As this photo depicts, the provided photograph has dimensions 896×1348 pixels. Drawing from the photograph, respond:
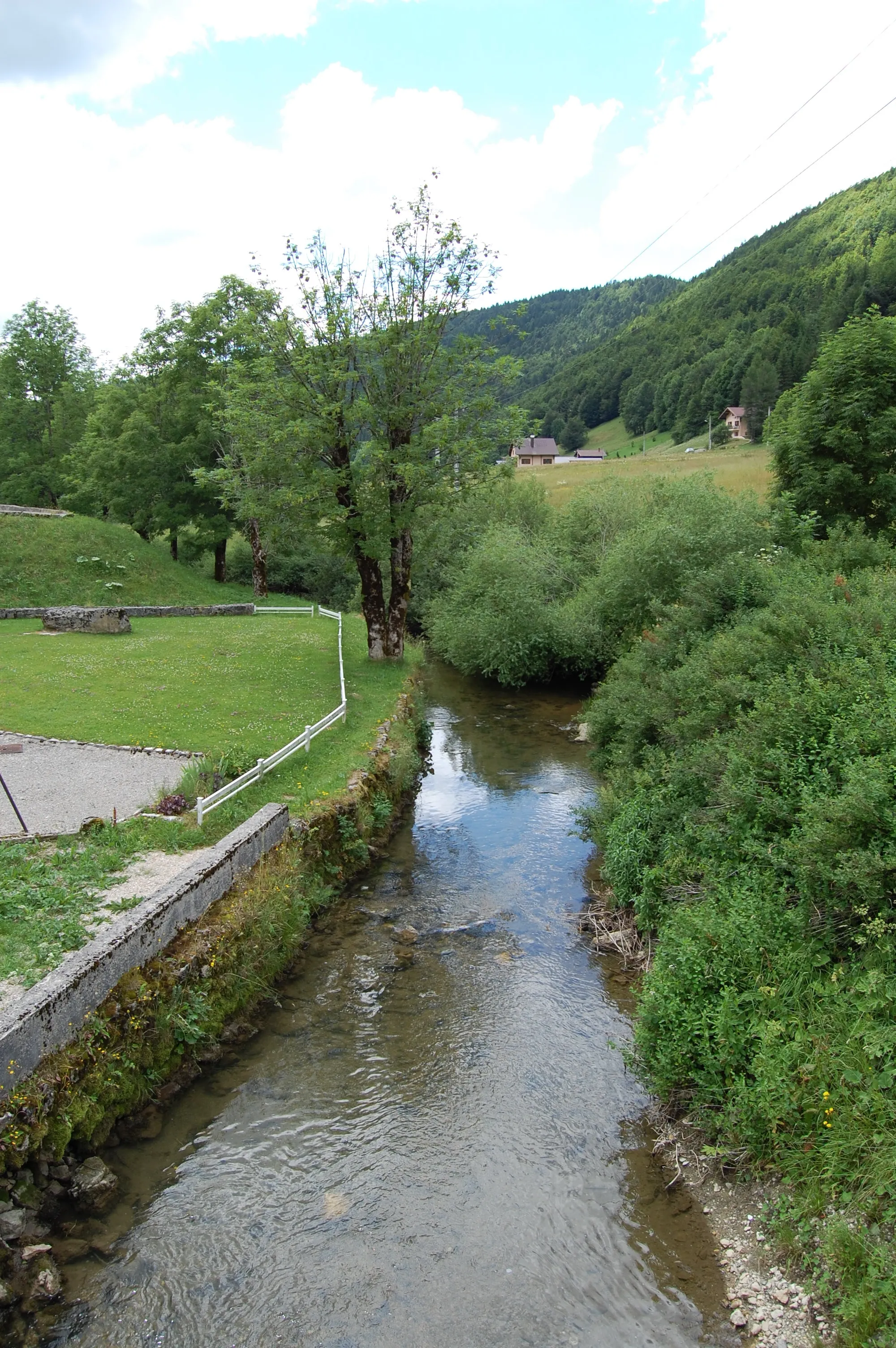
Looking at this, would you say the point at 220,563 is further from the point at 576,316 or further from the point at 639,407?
the point at 576,316

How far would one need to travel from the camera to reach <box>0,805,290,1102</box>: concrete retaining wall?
6.58 m

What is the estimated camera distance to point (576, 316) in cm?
18150

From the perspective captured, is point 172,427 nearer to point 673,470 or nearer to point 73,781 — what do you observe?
point 73,781

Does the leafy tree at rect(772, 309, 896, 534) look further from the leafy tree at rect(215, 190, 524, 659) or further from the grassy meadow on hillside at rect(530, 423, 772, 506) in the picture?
the grassy meadow on hillside at rect(530, 423, 772, 506)

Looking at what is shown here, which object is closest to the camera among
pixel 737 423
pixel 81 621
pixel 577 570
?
pixel 81 621

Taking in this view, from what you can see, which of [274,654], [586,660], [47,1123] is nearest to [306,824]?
[47,1123]

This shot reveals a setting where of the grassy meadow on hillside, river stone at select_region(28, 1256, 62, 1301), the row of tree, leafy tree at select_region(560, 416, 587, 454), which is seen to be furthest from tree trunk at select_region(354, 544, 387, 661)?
leafy tree at select_region(560, 416, 587, 454)

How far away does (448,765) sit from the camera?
68.5 ft

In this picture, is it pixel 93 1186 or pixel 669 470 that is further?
pixel 669 470

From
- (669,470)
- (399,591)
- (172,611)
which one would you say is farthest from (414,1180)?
(669,470)

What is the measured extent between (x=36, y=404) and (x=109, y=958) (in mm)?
45868

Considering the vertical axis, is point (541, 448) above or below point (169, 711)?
above

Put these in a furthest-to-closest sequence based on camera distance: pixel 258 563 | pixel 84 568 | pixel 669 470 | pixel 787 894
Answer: pixel 669 470 → pixel 258 563 → pixel 84 568 → pixel 787 894

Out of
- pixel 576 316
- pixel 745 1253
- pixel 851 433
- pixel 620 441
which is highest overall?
pixel 576 316
